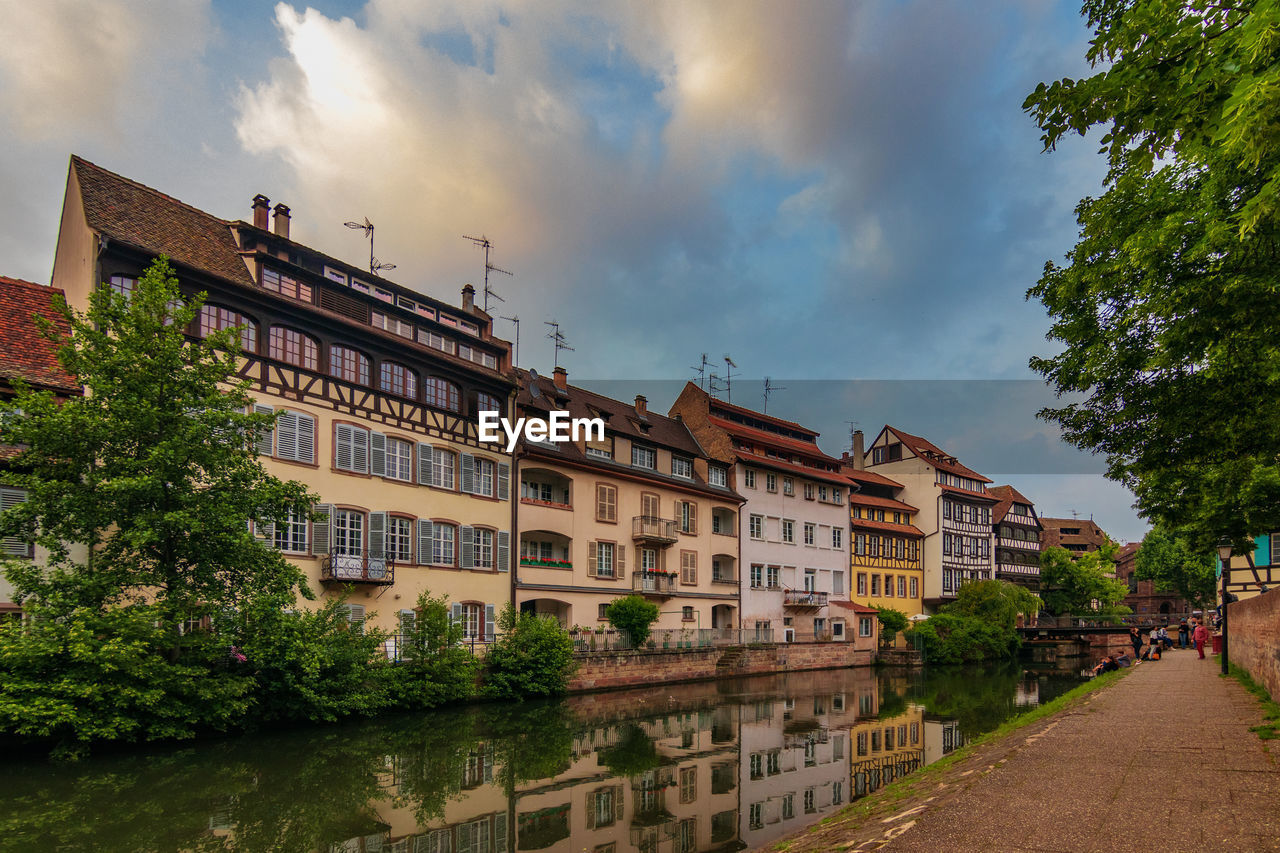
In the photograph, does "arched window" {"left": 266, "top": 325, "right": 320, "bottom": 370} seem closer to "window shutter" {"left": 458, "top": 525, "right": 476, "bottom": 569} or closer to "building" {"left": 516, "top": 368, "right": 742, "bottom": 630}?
"window shutter" {"left": 458, "top": 525, "right": 476, "bottom": 569}

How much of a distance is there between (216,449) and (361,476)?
819 cm

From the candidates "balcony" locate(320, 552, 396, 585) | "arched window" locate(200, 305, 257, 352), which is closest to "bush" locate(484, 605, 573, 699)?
"balcony" locate(320, 552, 396, 585)

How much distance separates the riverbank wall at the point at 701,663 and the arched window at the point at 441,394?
9868 mm

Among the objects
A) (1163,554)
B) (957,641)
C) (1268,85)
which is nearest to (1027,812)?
(1268,85)

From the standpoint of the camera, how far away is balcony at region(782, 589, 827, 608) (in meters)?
47.7

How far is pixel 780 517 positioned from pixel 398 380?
26392 mm

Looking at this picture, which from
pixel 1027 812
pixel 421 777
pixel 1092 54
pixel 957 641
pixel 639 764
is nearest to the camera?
pixel 1092 54

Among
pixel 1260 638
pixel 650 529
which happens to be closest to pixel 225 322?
pixel 650 529

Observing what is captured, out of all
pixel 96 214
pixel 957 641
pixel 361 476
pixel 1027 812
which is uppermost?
pixel 96 214

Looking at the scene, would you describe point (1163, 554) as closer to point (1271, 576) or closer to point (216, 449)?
point (1271, 576)

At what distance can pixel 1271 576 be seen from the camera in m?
35.6

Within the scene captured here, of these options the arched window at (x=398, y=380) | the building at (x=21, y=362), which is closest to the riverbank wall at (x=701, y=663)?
the arched window at (x=398, y=380)

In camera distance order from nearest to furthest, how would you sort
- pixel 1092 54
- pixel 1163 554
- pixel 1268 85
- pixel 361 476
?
1. pixel 1268 85
2. pixel 1092 54
3. pixel 361 476
4. pixel 1163 554

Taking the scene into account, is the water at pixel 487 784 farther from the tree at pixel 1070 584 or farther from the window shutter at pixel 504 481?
the tree at pixel 1070 584
